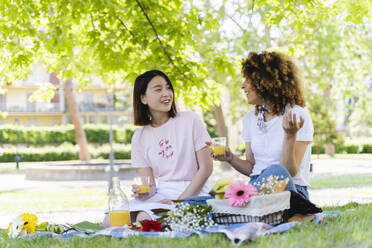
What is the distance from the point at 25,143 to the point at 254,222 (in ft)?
109

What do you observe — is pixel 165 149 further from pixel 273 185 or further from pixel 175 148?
pixel 273 185

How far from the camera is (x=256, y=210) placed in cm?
335

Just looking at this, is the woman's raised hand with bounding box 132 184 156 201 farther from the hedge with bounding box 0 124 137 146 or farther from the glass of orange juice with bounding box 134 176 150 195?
the hedge with bounding box 0 124 137 146

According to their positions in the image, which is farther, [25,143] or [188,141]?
[25,143]

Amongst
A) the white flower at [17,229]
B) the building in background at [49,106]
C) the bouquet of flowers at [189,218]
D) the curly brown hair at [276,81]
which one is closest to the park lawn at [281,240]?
the white flower at [17,229]

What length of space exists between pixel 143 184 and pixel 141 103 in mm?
916

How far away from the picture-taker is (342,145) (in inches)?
1003

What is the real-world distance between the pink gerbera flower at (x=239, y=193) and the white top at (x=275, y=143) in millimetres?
555

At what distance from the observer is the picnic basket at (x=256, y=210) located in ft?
11.0

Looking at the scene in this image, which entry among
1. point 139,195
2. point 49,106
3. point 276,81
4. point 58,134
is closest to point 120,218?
point 139,195

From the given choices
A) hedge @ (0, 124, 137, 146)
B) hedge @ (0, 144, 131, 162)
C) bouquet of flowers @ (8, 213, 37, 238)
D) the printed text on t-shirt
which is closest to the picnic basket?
the printed text on t-shirt

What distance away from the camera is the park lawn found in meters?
2.92

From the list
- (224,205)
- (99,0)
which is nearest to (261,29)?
(99,0)

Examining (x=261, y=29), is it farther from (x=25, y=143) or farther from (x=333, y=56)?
(x=25, y=143)
